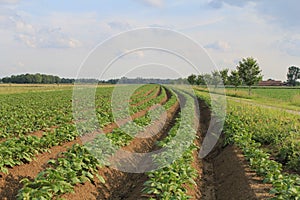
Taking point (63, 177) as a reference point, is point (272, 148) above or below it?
below

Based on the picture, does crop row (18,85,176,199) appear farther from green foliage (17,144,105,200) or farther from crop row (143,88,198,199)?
crop row (143,88,198,199)

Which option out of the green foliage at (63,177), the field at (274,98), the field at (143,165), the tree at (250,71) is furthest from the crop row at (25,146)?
the tree at (250,71)

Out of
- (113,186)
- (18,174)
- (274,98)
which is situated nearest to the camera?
(18,174)

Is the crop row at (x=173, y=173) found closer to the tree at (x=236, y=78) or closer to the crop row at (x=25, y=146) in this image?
the crop row at (x=25, y=146)

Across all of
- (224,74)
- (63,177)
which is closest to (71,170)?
(63,177)

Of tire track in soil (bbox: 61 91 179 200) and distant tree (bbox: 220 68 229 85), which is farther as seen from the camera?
distant tree (bbox: 220 68 229 85)

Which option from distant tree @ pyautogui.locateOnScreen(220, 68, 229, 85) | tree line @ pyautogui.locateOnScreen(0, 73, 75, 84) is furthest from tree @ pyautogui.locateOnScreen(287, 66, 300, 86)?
tree line @ pyautogui.locateOnScreen(0, 73, 75, 84)

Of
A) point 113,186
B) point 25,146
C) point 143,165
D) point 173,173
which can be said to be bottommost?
point 113,186

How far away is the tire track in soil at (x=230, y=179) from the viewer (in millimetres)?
6393

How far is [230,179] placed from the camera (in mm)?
7812

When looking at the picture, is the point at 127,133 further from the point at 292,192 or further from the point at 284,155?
the point at 292,192

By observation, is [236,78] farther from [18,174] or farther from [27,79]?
[27,79]

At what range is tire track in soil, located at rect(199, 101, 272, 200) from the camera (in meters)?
6.39

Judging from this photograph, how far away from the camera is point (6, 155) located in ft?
22.6
